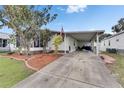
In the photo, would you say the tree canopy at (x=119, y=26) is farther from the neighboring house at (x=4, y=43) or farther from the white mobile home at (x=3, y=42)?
the white mobile home at (x=3, y=42)

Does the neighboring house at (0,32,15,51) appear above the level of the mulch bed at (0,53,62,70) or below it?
above

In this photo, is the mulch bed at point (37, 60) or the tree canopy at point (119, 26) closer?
the mulch bed at point (37, 60)

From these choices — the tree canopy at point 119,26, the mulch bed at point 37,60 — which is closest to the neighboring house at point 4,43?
the mulch bed at point 37,60

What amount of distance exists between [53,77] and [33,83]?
1226 millimetres

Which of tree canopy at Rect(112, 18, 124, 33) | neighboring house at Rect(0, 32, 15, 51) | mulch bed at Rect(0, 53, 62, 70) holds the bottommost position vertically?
mulch bed at Rect(0, 53, 62, 70)

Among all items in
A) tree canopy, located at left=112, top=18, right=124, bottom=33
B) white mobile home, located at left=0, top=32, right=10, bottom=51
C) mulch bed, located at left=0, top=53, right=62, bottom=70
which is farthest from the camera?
tree canopy, located at left=112, top=18, right=124, bottom=33

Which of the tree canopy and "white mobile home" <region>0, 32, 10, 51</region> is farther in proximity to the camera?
the tree canopy

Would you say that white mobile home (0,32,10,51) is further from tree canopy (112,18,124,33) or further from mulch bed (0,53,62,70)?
tree canopy (112,18,124,33)

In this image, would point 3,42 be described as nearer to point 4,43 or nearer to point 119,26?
point 4,43

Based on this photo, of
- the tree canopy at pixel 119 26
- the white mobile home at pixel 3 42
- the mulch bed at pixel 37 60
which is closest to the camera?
the mulch bed at pixel 37 60

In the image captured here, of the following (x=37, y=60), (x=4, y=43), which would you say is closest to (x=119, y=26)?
(x=4, y=43)

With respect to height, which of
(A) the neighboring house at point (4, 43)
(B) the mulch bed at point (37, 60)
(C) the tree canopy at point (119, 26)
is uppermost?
(C) the tree canopy at point (119, 26)

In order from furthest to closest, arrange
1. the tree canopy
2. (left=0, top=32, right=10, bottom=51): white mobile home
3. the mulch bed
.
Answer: the tree canopy < (left=0, top=32, right=10, bottom=51): white mobile home < the mulch bed

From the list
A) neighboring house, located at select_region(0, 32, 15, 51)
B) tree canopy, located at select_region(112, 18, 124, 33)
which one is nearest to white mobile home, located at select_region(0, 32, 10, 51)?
neighboring house, located at select_region(0, 32, 15, 51)
